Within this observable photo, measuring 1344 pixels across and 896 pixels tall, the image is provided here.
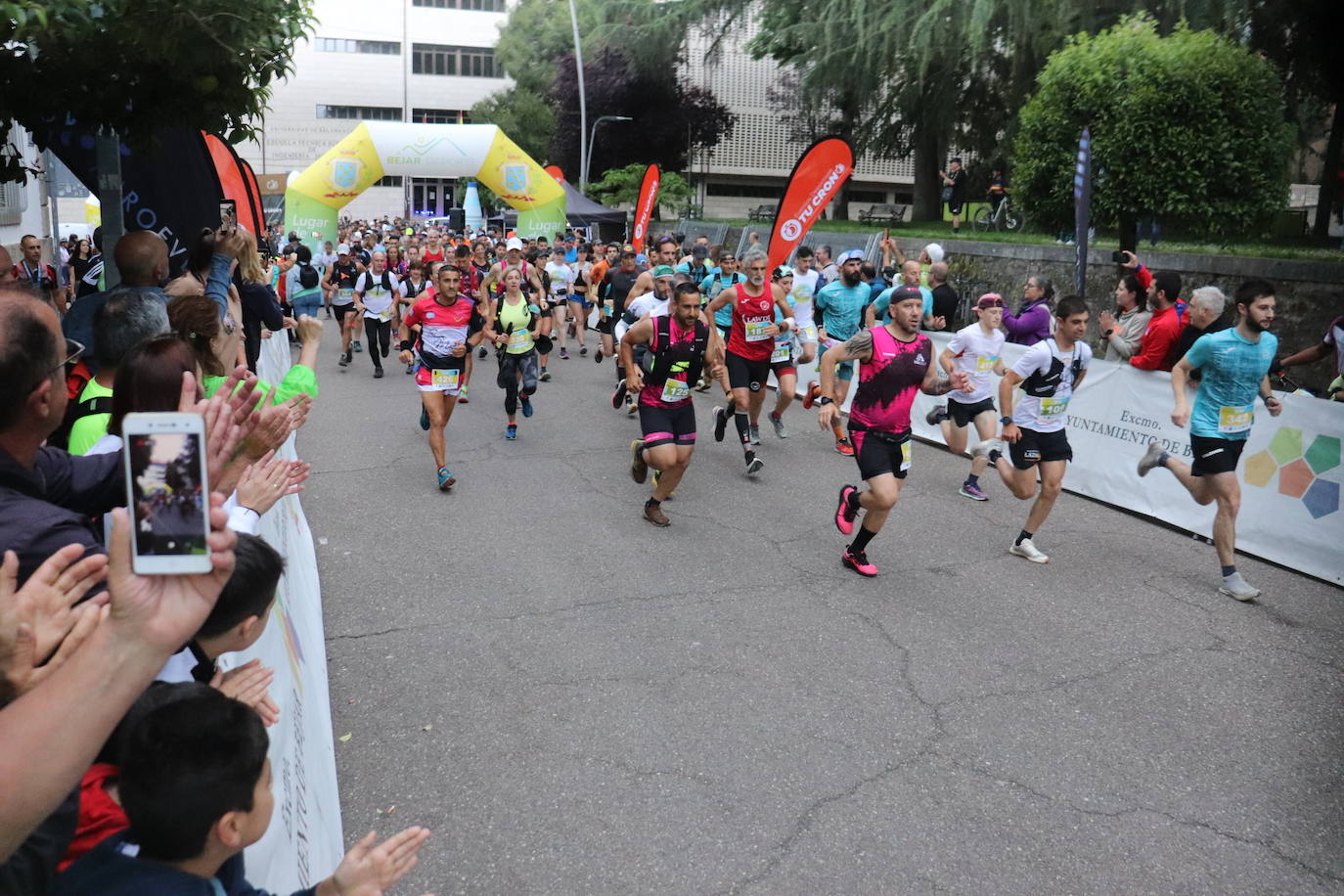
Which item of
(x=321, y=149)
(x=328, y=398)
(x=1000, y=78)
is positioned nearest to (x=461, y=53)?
(x=321, y=149)

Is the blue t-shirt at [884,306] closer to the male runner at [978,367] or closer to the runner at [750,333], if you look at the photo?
the runner at [750,333]

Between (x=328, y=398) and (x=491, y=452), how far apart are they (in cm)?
392

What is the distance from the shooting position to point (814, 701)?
475 centimetres

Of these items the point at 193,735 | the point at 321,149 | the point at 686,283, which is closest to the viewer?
the point at 193,735

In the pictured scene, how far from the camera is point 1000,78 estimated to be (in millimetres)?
24797

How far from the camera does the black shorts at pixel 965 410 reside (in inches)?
347

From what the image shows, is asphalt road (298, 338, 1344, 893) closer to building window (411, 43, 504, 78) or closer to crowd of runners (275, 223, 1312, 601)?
crowd of runners (275, 223, 1312, 601)

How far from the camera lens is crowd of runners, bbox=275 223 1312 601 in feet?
21.1

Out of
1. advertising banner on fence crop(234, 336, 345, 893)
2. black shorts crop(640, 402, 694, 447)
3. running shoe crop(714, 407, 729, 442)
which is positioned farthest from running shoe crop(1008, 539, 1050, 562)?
advertising banner on fence crop(234, 336, 345, 893)

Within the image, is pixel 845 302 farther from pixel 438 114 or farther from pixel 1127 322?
pixel 438 114

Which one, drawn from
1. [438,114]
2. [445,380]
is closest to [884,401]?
[445,380]

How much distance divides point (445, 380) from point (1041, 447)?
4739 mm

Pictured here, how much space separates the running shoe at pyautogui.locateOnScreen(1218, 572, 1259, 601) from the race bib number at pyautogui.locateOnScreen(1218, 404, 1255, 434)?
2.96 ft

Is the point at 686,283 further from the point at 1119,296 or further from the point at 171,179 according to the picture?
the point at 1119,296
